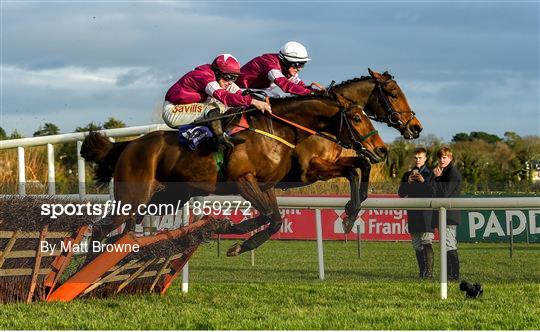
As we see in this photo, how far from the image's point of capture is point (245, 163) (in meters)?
7.30

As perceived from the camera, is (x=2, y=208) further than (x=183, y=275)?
No

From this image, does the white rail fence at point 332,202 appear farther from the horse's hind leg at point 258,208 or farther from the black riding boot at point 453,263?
the horse's hind leg at point 258,208

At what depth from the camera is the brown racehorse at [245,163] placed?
7316 mm

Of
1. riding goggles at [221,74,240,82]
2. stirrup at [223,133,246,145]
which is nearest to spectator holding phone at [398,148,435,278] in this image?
stirrup at [223,133,246,145]

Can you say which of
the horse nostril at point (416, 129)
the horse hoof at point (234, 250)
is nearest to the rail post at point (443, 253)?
the horse nostril at point (416, 129)

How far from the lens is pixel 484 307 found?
738cm

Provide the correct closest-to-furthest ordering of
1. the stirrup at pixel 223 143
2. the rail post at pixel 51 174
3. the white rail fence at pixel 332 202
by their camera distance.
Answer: the stirrup at pixel 223 143 → the white rail fence at pixel 332 202 → the rail post at pixel 51 174

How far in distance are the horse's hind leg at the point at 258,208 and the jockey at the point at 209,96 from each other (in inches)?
13.6

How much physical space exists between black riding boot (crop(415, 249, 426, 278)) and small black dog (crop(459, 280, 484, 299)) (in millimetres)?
939

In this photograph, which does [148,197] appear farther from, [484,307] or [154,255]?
[484,307]

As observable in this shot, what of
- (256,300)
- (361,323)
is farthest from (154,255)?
(361,323)

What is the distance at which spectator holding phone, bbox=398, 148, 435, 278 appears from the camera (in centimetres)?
898

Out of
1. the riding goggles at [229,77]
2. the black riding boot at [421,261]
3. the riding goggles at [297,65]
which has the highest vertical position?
the riding goggles at [297,65]

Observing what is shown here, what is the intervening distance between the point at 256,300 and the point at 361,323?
1.67 m
